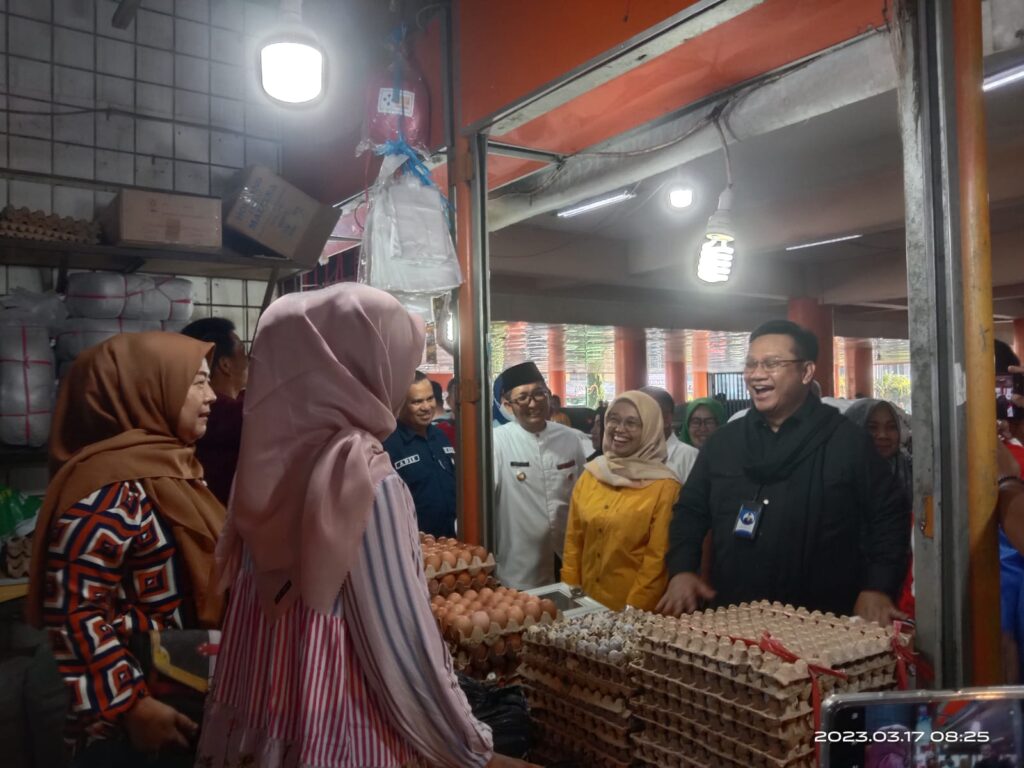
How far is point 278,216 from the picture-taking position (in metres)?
3.73

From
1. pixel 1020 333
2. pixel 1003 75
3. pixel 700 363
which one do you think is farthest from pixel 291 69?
pixel 700 363

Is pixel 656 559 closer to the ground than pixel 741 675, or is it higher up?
closer to the ground

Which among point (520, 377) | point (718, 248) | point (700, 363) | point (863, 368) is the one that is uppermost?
point (700, 363)

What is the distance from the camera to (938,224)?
61.0 inches

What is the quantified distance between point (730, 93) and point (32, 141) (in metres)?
3.29

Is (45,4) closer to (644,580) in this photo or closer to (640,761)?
(644,580)

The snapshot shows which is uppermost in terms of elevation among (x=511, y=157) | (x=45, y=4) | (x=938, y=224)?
(x=45, y=4)

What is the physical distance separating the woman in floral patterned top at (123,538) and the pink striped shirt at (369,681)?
0.49 metres

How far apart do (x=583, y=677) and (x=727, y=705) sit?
1.36 feet

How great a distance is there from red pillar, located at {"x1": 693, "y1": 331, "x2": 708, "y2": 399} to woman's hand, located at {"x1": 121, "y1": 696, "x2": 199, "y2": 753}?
1928 centimetres

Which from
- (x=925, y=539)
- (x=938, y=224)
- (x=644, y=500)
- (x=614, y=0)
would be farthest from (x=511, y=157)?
(x=925, y=539)

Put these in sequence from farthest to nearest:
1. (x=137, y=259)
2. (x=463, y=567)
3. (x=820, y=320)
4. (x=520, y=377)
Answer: (x=820, y=320)
(x=520, y=377)
(x=137, y=259)
(x=463, y=567)

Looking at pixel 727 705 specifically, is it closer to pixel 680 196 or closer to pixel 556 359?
pixel 680 196

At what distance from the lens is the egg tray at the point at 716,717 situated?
54.8 inches
